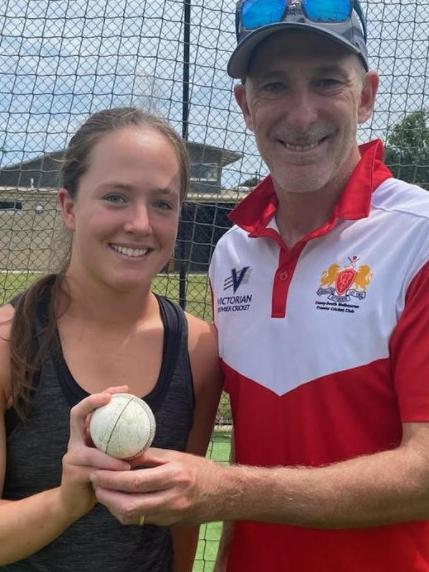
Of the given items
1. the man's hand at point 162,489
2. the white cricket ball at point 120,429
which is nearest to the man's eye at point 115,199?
the white cricket ball at point 120,429

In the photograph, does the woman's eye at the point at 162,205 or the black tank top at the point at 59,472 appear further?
the woman's eye at the point at 162,205

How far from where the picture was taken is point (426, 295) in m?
1.88

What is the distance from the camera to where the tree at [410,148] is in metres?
6.18

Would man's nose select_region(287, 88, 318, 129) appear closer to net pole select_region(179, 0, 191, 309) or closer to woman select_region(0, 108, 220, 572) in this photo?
woman select_region(0, 108, 220, 572)

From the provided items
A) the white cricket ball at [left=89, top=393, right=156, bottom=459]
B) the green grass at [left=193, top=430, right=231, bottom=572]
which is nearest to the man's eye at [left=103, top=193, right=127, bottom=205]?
the white cricket ball at [left=89, top=393, right=156, bottom=459]

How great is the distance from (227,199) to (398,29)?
71.0 inches

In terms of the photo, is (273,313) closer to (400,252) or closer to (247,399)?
(247,399)

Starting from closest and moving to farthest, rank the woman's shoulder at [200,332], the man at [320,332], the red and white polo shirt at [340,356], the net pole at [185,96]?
the man at [320,332]
the red and white polo shirt at [340,356]
the woman's shoulder at [200,332]
the net pole at [185,96]

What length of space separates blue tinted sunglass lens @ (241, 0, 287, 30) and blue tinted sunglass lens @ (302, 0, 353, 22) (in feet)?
0.25

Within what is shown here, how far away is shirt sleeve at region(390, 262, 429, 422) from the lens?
1.87 m

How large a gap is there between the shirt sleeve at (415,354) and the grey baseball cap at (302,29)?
2.27 feet

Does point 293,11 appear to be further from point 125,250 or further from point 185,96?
point 185,96

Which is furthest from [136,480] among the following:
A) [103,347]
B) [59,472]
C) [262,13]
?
[262,13]

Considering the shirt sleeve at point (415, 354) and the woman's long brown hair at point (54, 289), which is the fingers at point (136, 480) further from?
the shirt sleeve at point (415, 354)
